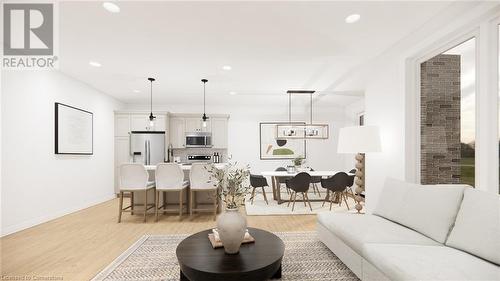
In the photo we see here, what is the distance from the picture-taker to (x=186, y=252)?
2.15 metres

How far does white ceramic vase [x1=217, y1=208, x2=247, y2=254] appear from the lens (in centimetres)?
211

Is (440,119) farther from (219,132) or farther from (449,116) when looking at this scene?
(219,132)

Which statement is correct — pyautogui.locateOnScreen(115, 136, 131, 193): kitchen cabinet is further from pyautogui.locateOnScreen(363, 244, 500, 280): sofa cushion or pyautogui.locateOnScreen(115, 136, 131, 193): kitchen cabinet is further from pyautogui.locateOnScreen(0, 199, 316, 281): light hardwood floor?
pyautogui.locateOnScreen(363, 244, 500, 280): sofa cushion

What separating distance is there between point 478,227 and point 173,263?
8.93 ft

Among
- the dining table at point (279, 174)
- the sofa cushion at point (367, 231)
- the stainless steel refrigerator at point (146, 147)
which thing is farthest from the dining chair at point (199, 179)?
the stainless steel refrigerator at point (146, 147)

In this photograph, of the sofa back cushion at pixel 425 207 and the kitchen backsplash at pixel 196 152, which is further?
the kitchen backsplash at pixel 196 152

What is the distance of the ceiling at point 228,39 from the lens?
8.25ft

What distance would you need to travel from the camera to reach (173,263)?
2.66 meters

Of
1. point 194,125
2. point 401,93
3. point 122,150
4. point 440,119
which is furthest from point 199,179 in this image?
point 440,119

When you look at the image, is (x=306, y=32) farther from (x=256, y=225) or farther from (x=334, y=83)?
(x=256, y=225)

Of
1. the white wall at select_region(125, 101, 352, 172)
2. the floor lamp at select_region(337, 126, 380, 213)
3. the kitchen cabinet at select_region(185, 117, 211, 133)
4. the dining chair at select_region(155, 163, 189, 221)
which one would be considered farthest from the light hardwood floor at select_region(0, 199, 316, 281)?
the white wall at select_region(125, 101, 352, 172)

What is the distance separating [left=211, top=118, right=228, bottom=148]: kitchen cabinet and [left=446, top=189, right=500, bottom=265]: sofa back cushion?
18.6 feet

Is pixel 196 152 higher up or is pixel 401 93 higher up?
pixel 401 93

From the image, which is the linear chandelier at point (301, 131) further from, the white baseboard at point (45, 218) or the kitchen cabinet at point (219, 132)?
the white baseboard at point (45, 218)
